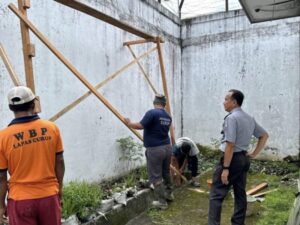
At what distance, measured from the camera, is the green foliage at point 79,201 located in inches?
152

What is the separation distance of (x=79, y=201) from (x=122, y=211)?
823 millimetres

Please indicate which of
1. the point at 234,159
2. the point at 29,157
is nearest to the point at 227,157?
the point at 234,159

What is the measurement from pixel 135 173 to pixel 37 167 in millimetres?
4120

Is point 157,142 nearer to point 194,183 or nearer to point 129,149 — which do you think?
point 129,149

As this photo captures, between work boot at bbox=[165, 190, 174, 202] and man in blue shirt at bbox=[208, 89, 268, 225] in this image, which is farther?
work boot at bbox=[165, 190, 174, 202]

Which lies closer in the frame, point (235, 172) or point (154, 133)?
point (235, 172)

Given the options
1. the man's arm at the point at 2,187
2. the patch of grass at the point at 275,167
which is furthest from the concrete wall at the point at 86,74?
the patch of grass at the point at 275,167

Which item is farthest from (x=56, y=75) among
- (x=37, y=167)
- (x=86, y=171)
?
(x=37, y=167)

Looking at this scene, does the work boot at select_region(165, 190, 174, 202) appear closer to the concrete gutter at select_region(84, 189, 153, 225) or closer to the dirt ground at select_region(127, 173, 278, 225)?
the dirt ground at select_region(127, 173, 278, 225)

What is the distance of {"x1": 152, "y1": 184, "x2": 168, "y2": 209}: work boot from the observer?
5293mm

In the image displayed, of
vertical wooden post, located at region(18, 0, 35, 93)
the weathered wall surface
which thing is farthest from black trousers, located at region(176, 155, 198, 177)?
vertical wooden post, located at region(18, 0, 35, 93)

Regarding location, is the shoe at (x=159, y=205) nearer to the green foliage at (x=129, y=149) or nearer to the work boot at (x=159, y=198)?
the work boot at (x=159, y=198)

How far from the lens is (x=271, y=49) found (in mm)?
8172

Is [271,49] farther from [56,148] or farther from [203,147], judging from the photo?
[56,148]
